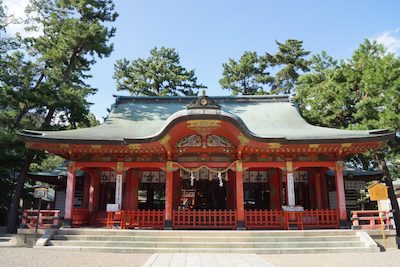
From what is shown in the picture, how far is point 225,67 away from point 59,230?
27.9m

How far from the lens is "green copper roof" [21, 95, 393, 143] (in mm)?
10742

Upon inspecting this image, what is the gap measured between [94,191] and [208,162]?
5474mm

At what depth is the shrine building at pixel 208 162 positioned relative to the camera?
10961 mm

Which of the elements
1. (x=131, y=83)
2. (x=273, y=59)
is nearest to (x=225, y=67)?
(x=273, y=59)

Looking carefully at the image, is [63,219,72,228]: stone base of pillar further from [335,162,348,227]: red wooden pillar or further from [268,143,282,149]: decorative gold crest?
[335,162,348,227]: red wooden pillar

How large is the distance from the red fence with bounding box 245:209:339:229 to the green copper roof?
2840mm

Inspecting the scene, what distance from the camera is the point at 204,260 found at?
7773 millimetres

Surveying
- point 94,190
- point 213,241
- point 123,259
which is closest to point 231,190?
point 213,241

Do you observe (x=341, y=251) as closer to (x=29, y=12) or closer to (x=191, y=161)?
(x=191, y=161)

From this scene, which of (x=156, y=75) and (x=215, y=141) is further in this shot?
(x=156, y=75)

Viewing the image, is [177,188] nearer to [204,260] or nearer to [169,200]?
[169,200]

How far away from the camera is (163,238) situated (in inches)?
388

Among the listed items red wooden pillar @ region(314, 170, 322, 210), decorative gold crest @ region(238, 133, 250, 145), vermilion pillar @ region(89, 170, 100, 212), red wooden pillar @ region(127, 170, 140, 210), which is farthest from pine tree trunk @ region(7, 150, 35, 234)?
red wooden pillar @ region(314, 170, 322, 210)

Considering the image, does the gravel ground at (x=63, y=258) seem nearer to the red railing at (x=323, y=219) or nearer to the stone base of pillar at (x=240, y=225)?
the stone base of pillar at (x=240, y=225)
